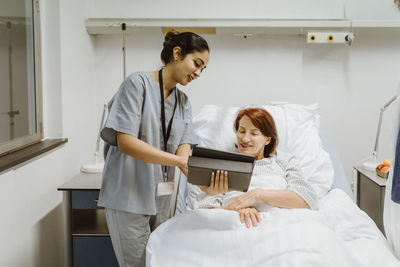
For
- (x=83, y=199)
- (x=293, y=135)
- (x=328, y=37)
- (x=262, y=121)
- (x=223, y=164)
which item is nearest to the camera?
(x=223, y=164)

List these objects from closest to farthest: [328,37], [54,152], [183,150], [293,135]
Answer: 1. [183,150]
2. [54,152]
3. [293,135]
4. [328,37]

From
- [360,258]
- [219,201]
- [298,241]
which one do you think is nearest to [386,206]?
[360,258]

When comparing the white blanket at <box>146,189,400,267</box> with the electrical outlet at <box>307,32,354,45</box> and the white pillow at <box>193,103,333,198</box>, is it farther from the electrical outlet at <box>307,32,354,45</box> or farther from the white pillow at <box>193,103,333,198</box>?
the electrical outlet at <box>307,32,354,45</box>

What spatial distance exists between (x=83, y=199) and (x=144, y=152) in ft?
2.41

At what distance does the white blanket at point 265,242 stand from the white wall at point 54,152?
0.68 m

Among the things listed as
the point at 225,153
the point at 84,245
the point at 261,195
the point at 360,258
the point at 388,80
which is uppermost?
the point at 388,80

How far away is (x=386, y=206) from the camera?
1.39 meters

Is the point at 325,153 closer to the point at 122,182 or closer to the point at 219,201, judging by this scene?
the point at 219,201

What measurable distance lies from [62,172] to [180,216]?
1.01 meters

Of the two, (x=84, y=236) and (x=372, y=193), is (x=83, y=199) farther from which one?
(x=372, y=193)

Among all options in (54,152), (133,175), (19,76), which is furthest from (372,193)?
(19,76)

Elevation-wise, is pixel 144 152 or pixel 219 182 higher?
pixel 144 152

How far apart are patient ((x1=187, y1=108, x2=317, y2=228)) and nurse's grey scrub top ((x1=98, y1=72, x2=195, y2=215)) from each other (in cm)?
24

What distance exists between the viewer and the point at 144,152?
1.51m
